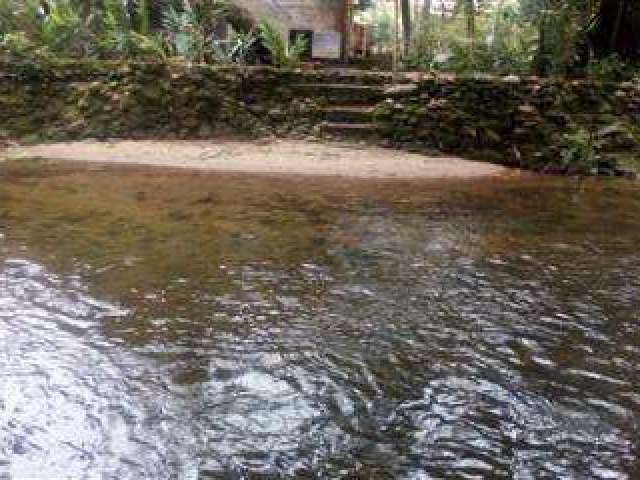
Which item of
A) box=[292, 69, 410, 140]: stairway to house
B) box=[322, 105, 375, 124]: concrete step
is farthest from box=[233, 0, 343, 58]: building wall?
box=[322, 105, 375, 124]: concrete step

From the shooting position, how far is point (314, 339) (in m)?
4.81

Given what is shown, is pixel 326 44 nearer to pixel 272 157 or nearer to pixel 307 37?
pixel 307 37

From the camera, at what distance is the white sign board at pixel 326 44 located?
1664 centimetres

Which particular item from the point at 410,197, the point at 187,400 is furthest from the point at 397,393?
the point at 410,197

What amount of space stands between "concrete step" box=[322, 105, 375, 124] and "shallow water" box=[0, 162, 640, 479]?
358 cm

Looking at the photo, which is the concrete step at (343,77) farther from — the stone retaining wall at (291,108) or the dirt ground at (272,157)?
the dirt ground at (272,157)

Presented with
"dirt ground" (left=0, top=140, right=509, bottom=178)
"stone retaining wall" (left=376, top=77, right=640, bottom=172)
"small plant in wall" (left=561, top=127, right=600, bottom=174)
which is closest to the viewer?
"dirt ground" (left=0, top=140, right=509, bottom=178)

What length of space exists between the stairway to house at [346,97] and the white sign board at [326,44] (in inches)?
172

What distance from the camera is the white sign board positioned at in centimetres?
1664

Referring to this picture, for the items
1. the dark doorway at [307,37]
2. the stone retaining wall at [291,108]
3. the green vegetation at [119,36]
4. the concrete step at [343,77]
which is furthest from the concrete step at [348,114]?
the dark doorway at [307,37]

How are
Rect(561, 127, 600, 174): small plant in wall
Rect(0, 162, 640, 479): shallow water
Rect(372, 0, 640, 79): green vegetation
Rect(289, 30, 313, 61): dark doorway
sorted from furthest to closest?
1. Rect(289, 30, 313, 61): dark doorway
2. Rect(372, 0, 640, 79): green vegetation
3. Rect(561, 127, 600, 174): small plant in wall
4. Rect(0, 162, 640, 479): shallow water

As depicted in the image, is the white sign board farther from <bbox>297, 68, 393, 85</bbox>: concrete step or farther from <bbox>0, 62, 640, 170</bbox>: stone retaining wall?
<bbox>0, 62, 640, 170</bbox>: stone retaining wall

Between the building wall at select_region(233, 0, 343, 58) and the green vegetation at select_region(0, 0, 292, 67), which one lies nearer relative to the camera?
the green vegetation at select_region(0, 0, 292, 67)

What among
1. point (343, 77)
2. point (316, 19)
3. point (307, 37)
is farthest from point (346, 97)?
point (316, 19)
